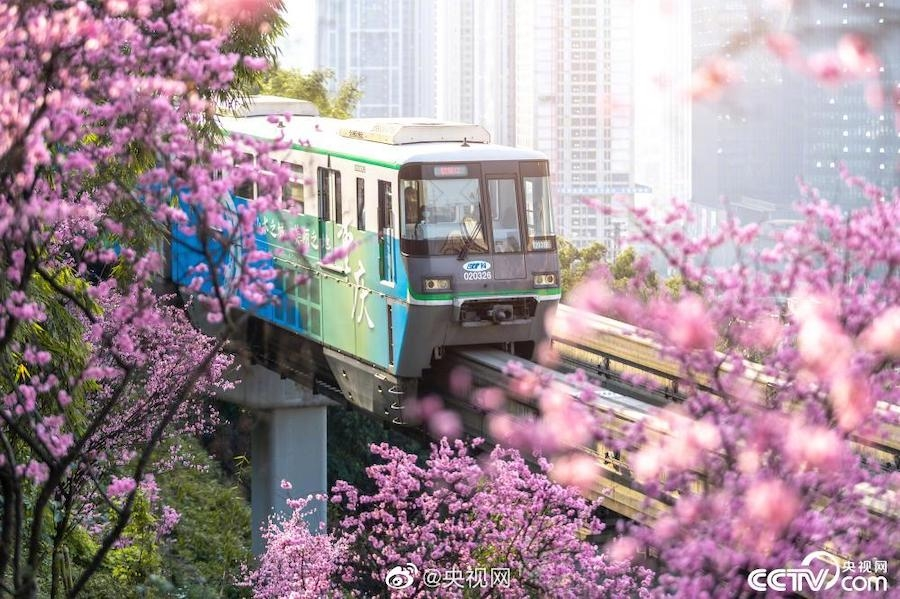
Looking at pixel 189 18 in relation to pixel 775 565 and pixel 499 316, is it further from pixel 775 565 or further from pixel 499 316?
pixel 499 316

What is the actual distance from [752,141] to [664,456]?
14837cm

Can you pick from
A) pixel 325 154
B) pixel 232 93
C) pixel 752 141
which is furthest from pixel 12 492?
pixel 752 141

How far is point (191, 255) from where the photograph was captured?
2136cm

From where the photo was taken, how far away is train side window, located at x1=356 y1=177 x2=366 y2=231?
50.6 feet

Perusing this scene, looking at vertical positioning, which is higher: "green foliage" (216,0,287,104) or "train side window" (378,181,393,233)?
"green foliage" (216,0,287,104)

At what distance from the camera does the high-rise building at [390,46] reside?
178 meters

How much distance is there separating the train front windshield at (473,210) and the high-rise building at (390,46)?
16162cm

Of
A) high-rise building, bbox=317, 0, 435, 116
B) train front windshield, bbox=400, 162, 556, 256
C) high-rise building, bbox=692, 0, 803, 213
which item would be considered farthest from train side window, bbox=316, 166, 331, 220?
high-rise building, bbox=317, 0, 435, 116

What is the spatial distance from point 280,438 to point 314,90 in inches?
547

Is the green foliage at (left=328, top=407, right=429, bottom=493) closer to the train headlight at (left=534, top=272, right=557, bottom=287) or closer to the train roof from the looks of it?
the train roof

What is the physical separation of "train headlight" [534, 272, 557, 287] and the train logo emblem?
530mm

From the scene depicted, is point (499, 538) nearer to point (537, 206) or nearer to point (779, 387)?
point (537, 206)

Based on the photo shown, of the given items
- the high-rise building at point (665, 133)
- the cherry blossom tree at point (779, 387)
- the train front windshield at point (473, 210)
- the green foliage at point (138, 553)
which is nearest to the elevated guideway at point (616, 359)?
the train front windshield at point (473, 210)

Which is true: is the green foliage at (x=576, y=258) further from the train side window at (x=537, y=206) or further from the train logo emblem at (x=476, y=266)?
the train logo emblem at (x=476, y=266)
